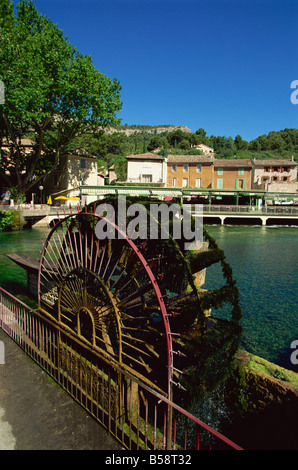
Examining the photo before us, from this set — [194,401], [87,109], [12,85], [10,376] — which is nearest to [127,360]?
[194,401]

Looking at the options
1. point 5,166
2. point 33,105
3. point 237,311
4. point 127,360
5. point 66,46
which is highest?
point 66,46

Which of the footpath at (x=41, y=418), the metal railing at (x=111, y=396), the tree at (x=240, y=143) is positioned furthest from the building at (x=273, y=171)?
the footpath at (x=41, y=418)

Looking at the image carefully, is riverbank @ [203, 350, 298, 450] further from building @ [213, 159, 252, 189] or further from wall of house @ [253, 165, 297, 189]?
wall of house @ [253, 165, 297, 189]

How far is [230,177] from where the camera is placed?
53.3 meters

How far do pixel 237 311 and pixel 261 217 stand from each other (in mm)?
34049

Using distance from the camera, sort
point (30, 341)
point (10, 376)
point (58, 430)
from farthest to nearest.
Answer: point (30, 341)
point (10, 376)
point (58, 430)

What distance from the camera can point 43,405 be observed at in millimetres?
4395

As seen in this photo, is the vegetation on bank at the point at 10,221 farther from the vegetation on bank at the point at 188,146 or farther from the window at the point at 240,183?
the window at the point at 240,183

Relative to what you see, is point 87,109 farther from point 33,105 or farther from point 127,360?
point 127,360

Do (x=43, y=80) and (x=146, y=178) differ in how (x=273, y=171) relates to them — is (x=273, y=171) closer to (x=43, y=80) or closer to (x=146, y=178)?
(x=146, y=178)

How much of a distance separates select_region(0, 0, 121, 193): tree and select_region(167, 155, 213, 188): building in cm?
2156

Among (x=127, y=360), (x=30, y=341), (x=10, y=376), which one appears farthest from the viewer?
(x=127, y=360)

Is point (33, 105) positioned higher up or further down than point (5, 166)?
higher up

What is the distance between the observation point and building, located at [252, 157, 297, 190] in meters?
57.5
